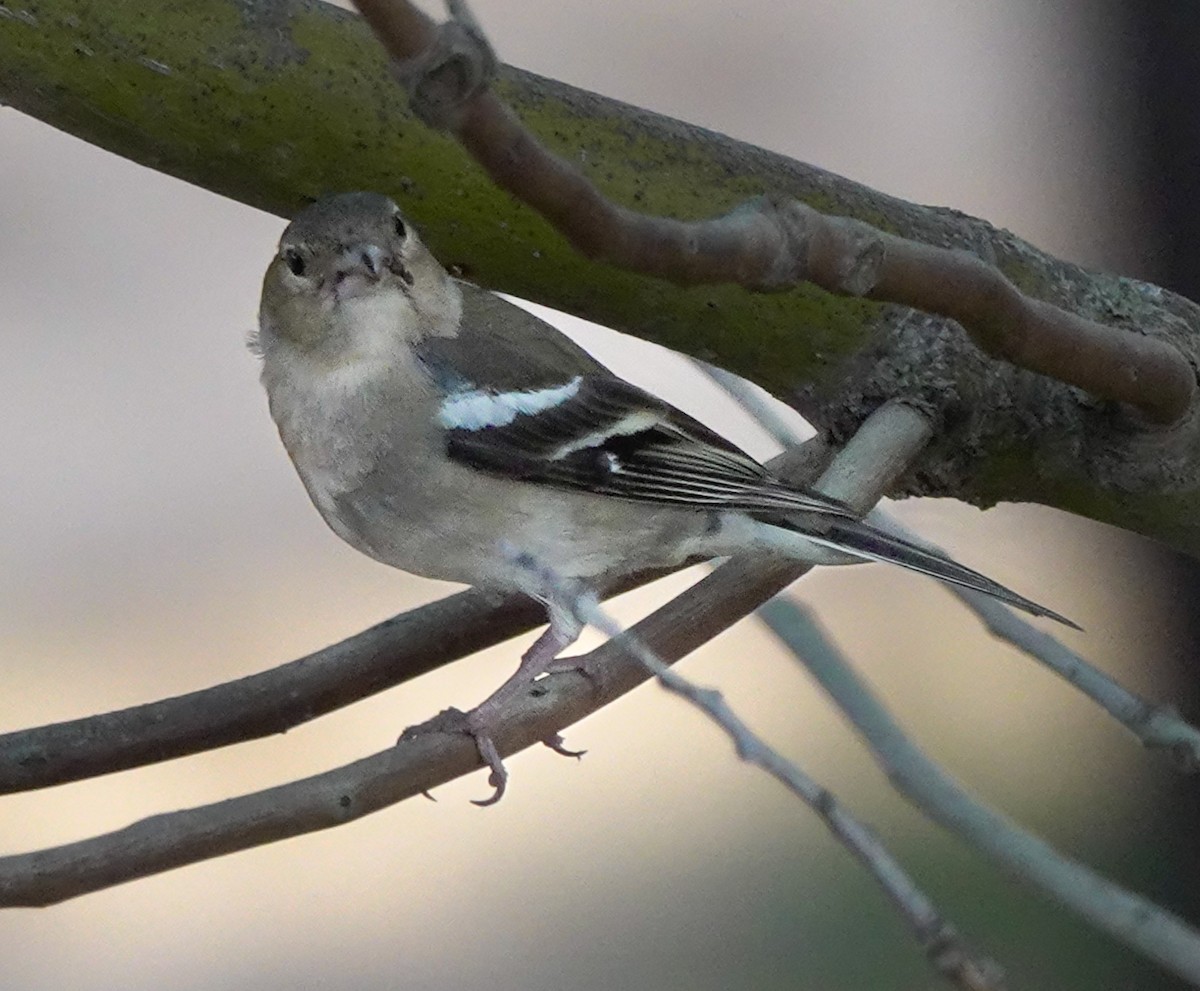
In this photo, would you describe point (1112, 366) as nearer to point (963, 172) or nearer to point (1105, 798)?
point (1105, 798)

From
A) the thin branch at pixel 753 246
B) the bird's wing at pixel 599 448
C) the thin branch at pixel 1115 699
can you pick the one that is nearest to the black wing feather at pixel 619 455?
the bird's wing at pixel 599 448

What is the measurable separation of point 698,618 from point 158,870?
453 mm

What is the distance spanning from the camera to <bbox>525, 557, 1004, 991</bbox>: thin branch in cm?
69

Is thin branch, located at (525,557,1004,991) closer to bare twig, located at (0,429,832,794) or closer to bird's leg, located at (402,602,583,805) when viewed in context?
bird's leg, located at (402,602,583,805)

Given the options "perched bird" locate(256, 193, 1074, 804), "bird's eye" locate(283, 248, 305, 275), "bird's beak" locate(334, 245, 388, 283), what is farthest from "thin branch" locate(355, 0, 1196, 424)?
"bird's eye" locate(283, 248, 305, 275)

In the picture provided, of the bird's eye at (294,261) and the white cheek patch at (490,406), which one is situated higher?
the bird's eye at (294,261)

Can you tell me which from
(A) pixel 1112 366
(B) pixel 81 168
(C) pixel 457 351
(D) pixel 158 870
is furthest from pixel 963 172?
(D) pixel 158 870

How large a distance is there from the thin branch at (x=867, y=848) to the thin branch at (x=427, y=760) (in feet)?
1.17

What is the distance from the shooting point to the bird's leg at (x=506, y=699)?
4.38 feet

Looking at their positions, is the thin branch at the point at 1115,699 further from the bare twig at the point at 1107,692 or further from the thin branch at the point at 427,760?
the thin branch at the point at 427,760

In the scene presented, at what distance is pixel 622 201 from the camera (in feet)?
4.39

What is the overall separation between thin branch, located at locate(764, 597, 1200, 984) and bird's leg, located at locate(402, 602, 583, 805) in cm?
38

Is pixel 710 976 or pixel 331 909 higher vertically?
pixel 331 909

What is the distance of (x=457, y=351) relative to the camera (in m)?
1.72
